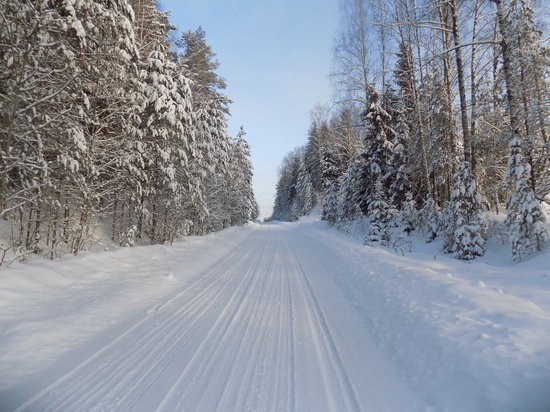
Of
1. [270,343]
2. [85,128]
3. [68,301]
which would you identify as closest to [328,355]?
[270,343]

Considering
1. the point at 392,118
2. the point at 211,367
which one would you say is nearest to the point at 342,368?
the point at 211,367

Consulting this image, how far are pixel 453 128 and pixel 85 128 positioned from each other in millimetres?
13944

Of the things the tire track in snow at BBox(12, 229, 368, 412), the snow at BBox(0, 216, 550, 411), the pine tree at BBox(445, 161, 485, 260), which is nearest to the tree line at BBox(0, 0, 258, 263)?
the snow at BBox(0, 216, 550, 411)

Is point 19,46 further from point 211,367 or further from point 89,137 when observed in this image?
point 211,367

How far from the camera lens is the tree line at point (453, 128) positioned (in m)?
8.70

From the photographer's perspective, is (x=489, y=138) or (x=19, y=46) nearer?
(x=19, y=46)

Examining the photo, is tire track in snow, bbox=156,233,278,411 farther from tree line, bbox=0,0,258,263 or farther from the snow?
tree line, bbox=0,0,258,263

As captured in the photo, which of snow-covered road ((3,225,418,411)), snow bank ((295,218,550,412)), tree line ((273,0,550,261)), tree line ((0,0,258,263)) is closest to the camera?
snow bank ((295,218,550,412))

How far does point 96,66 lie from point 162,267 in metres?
5.67

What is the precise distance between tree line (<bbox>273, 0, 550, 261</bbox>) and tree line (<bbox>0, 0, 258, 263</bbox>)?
8.33 meters

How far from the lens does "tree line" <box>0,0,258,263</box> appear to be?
584 cm

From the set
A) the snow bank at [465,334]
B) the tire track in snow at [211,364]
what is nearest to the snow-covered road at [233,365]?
the tire track in snow at [211,364]

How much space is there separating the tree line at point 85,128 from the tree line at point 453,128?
8.33m

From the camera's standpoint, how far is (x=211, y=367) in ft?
11.5
